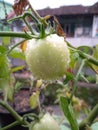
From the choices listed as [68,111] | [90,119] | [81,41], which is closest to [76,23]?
[81,41]

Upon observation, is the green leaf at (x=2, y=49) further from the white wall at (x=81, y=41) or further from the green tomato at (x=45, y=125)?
the white wall at (x=81, y=41)

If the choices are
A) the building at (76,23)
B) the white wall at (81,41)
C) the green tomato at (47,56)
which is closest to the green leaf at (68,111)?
the green tomato at (47,56)

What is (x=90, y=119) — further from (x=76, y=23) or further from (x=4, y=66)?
(x=76, y=23)

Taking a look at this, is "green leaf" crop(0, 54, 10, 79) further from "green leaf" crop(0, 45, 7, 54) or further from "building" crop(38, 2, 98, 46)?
"building" crop(38, 2, 98, 46)

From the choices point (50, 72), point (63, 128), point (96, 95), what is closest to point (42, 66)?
point (50, 72)

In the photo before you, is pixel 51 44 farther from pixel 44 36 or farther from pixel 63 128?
pixel 63 128

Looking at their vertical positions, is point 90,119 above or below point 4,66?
below
